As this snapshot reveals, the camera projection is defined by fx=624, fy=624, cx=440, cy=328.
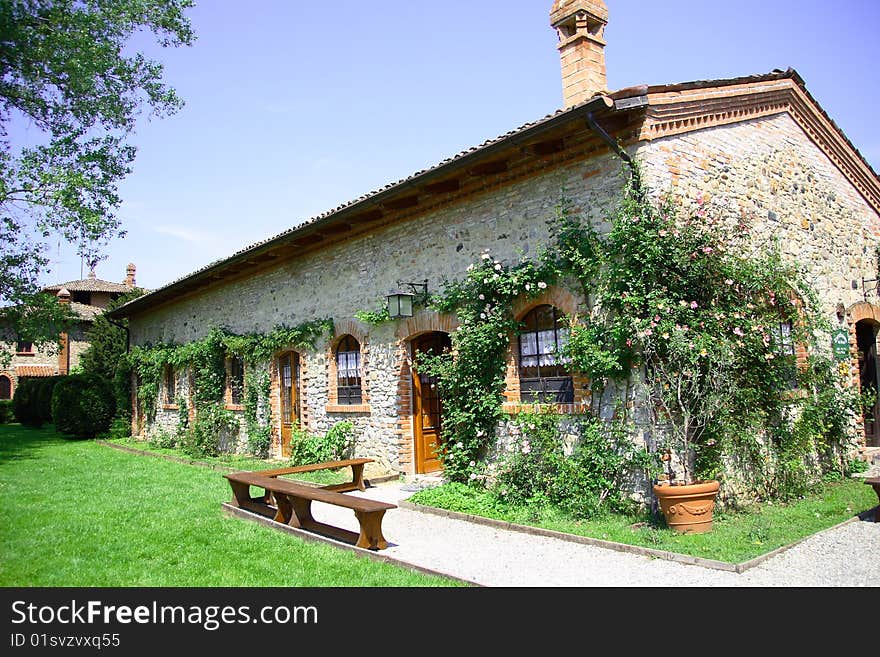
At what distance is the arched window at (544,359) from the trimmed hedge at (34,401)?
2223 cm

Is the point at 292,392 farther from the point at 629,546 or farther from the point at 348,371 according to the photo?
the point at 629,546

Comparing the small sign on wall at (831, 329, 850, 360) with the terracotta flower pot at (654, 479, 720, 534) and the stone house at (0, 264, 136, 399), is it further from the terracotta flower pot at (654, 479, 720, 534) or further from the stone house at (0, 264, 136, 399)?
the stone house at (0, 264, 136, 399)

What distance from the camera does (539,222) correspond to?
801cm

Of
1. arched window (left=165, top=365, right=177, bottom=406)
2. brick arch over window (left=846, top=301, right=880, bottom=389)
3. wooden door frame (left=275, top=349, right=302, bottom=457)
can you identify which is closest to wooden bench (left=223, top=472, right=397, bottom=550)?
wooden door frame (left=275, top=349, right=302, bottom=457)

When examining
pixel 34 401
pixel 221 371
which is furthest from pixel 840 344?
pixel 34 401

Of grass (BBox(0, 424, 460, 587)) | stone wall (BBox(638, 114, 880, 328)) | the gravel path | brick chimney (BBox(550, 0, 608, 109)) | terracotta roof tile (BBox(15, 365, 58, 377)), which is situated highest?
brick chimney (BBox(550, 0, 608, 109))

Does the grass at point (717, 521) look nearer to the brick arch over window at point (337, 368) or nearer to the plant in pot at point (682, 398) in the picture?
the plant in pot at point (682, 398)

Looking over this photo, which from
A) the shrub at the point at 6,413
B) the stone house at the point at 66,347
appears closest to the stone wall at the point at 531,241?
the shrub at the point at 6,413

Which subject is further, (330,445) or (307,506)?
(330,445)

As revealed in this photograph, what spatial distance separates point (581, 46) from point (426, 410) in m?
5.94

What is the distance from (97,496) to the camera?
29.9 ft

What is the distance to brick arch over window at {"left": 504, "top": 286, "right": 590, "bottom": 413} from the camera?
24.1 ft

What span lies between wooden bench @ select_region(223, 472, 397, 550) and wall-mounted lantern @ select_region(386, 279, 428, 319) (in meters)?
3.01
